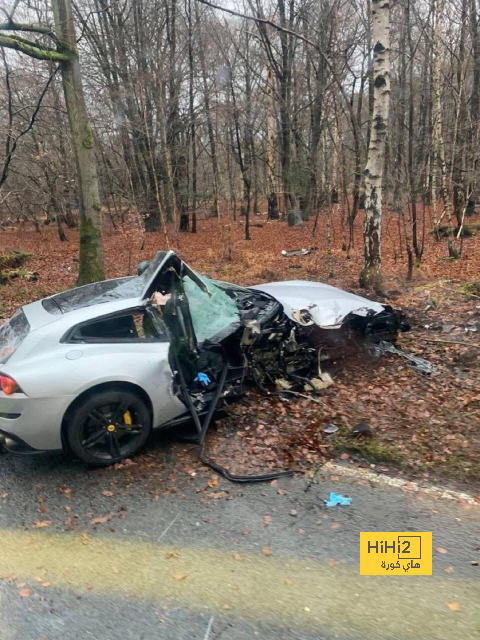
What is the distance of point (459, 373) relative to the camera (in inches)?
217

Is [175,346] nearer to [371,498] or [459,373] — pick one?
[371,498]

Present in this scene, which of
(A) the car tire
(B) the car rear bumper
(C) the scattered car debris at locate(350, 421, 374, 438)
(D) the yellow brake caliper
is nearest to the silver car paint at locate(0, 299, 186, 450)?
(B) the car rear bumper

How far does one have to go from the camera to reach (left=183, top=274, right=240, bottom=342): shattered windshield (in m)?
4.54

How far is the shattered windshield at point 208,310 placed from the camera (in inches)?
179

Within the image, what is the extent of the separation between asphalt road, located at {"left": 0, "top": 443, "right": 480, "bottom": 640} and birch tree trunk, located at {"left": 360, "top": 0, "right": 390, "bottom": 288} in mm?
6029

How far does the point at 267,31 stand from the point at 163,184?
8.48 metres

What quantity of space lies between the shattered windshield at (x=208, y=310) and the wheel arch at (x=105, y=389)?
0.80 m

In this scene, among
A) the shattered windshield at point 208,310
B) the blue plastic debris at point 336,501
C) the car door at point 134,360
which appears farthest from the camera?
the shattered windshield at point 208,310

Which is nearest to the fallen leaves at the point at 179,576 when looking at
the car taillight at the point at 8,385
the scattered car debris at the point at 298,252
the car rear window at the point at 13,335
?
the car taillight at the point at 8,385

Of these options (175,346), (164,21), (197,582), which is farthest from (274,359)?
(164,21)

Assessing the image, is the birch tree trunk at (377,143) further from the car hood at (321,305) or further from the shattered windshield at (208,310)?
the shattered windshield at (208,310)

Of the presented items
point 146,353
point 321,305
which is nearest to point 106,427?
point 146,353

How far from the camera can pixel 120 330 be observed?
4.73 meters

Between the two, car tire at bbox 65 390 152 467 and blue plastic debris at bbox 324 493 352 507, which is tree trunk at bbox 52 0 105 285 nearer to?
car tire at bbox 65 390 152 467
